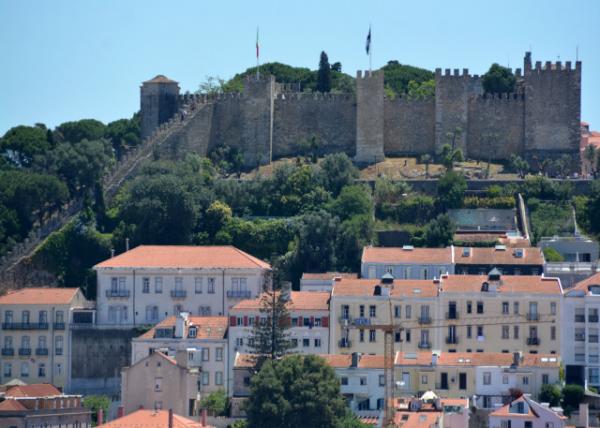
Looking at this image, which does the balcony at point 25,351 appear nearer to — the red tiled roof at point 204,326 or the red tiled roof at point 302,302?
the red tiled roof at point 204,326

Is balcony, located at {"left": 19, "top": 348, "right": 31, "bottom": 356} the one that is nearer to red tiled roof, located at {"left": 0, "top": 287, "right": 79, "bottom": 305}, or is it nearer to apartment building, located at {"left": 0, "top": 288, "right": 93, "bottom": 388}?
apartment building, located at {"left": 0, "top": 288, "right": 93, "bottom": 388}

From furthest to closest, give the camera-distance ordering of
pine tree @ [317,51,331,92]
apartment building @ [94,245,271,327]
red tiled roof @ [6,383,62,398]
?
pine tree @ [317,51,331,92]
apartment building @ [94,245,271,327]
red tiled roof @ [6,383,62,398]

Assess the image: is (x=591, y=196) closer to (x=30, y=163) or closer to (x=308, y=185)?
(x=308, y=185)

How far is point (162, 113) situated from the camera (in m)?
116

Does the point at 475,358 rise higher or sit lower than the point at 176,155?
lower

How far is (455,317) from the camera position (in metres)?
86.8

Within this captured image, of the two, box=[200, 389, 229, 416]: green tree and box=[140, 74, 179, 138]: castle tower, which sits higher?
box=[140, 74, 179, 138]: castle tower

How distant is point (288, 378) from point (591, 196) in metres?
29.6

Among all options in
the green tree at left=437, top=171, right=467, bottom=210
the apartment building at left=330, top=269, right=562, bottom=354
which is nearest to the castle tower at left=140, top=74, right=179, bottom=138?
the green tree at left=437, top=171, right=467, bottom=210

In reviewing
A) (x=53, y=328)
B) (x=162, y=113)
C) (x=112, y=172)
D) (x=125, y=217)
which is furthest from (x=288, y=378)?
(x=162, y=113)

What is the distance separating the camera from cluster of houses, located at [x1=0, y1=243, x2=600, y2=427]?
267 ft

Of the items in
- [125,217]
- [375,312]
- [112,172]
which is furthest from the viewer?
[112,172]

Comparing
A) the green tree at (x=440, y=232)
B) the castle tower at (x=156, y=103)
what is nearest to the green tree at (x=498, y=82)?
the castle tower at (x=156, y=103)

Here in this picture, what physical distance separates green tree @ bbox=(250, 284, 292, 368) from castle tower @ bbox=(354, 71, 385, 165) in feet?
90.4
